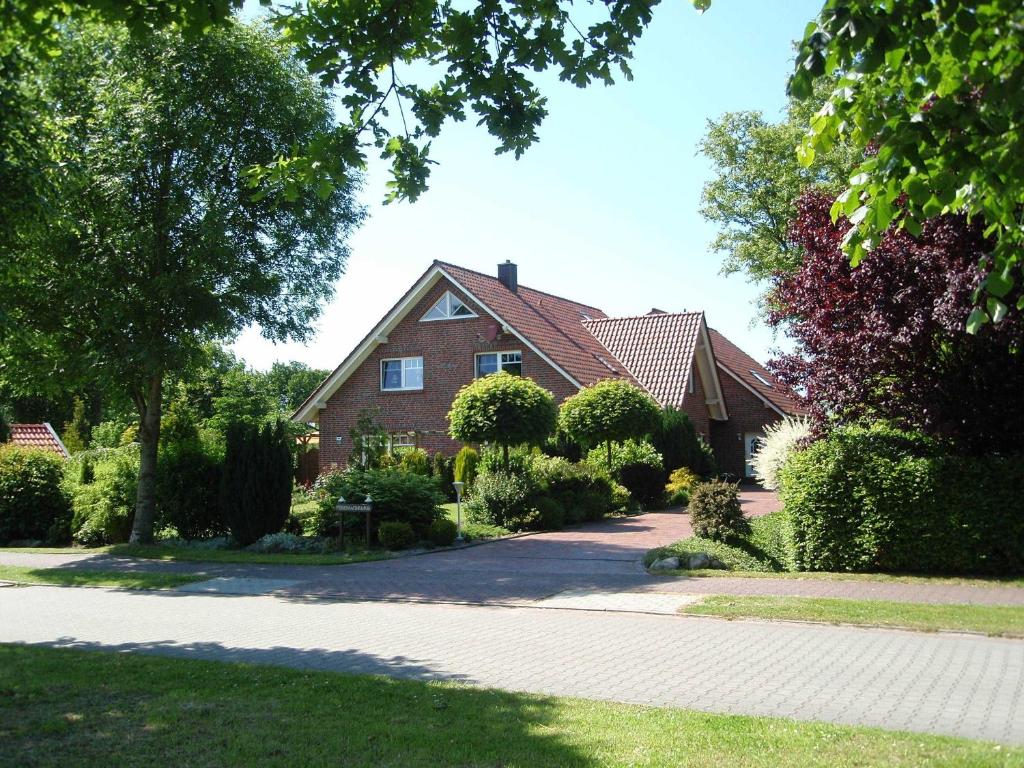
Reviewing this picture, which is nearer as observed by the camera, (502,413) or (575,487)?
(502,413)

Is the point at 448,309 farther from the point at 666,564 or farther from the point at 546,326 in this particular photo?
the point at 666,564

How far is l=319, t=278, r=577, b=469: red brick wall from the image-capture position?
32031 mm

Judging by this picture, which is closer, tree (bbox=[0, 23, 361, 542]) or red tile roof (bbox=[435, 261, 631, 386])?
tree (bbox=[0, 23, 361, 542])

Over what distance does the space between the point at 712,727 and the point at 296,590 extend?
9.23 metres

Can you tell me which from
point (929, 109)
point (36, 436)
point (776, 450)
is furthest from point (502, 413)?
point (36, 436)

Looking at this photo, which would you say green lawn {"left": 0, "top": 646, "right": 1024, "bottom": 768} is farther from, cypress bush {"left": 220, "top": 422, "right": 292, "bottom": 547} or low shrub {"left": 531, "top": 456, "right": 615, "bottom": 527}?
low shrub {"left": 531, "top": 456, "right": 615, "bottom": 527}

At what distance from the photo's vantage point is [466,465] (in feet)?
96.2

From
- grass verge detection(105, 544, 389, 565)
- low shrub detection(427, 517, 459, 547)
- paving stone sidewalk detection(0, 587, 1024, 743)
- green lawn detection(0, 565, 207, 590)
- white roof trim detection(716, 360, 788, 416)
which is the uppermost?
white roof trim detection(716, 360, 788, 416)

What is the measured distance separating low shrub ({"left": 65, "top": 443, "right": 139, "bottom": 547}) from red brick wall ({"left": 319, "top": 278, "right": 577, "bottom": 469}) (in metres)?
12.1

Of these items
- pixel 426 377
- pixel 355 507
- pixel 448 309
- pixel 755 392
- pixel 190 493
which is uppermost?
pixel 448 309

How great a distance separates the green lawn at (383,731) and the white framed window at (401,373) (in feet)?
84.6

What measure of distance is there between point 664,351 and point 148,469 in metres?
20.4

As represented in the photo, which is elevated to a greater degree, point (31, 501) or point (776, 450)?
point (776, 450)

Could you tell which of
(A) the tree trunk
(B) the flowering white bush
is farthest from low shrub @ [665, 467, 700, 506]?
(A) the tree trunk
